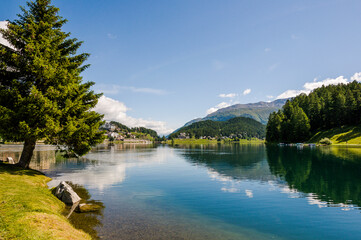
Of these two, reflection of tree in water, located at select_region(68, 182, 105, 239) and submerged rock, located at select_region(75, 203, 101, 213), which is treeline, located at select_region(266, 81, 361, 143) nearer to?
submerged rock, located at select_region(75, 203, 101, 213)

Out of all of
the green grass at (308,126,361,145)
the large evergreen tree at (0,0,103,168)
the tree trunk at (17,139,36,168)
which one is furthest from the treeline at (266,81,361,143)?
the tree trunk at (17,139,36,168)

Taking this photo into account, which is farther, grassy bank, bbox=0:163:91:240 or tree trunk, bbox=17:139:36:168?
tree trunk, bbox=17:139:36:168

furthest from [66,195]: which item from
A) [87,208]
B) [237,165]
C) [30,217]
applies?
[237,165]

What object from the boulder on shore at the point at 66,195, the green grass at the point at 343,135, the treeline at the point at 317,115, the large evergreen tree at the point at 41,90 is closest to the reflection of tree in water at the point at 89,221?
the boulder on shore at the point at 66,195

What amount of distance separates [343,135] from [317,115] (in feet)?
104

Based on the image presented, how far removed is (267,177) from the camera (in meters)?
36.3

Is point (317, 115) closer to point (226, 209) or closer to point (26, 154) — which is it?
point (226, 209)

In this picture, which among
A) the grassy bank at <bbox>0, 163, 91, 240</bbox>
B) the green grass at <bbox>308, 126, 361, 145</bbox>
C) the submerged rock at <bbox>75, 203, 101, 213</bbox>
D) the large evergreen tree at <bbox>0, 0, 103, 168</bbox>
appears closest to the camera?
the grassy bank at <bbox>0, 163, 91, 240</bbox>

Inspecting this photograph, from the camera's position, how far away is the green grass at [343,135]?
12650 cm

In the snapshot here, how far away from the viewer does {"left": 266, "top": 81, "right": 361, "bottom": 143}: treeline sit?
142000mm

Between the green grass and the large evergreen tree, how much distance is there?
14560cm

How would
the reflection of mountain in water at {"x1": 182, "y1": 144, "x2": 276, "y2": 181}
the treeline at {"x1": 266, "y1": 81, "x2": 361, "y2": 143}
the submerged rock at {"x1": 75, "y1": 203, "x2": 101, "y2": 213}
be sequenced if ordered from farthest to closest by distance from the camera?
the treeline at {"x1": 266, "y1": 81, "x2": 361, "y2": 143} → the reflection of mountain in water at {"x1": 182, "y1": 144, "x2": 276, "y2": 181} → the submerged rock at {"x1": 75, "y1": 203, "x2": 101, "y2": 213}

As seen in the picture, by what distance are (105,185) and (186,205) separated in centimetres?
1404

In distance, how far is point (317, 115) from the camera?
162875 mm
